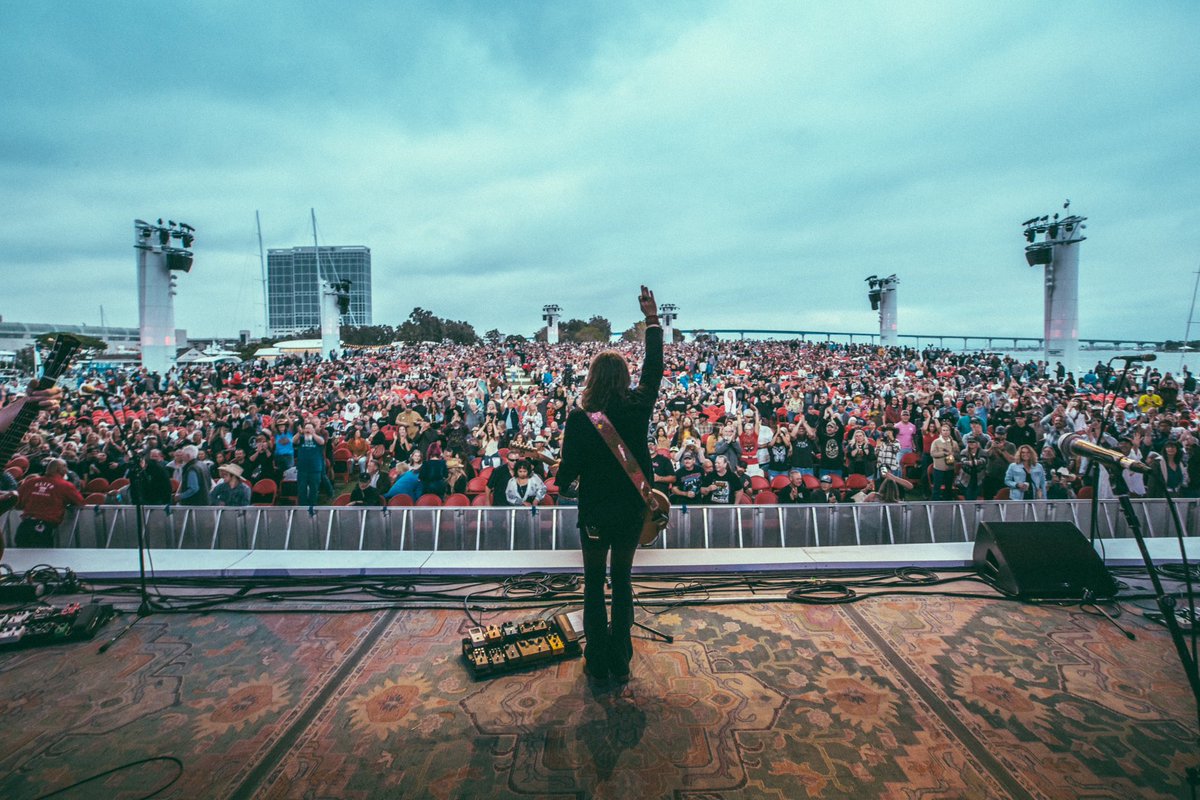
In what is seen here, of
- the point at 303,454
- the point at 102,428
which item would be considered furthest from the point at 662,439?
the point at 102,428

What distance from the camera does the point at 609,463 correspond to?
289cm

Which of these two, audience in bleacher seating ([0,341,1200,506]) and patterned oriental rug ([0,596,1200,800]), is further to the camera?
audience in bleacher seating ([0,341,1200,506])

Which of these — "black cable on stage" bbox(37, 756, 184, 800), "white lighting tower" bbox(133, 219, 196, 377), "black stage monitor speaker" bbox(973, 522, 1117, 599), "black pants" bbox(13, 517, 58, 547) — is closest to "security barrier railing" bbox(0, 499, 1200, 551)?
"black pants" bbox(13, 517, 58, 547)

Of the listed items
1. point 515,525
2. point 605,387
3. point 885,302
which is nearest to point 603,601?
point 605,387

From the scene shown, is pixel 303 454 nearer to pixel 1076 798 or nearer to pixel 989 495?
pixel 1076 798

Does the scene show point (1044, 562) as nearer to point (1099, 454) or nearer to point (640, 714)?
point (1099, 454)

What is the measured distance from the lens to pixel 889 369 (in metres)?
21.7

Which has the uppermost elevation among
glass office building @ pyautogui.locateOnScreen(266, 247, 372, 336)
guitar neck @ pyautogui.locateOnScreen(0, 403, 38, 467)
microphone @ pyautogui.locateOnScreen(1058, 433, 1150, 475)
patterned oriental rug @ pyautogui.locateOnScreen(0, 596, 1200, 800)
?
glass office building @ pyautogui.locateOnScreen(266, 247, 372, 336)

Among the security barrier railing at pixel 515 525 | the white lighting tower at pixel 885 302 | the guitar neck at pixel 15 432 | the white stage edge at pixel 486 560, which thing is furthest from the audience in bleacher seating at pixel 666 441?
the white lighting tower at pixel 885 302

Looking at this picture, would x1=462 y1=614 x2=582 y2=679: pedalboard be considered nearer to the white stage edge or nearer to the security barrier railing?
the white stage edge

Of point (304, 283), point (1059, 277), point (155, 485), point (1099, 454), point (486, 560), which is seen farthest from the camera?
point (304, 283)

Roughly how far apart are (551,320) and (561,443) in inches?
1471

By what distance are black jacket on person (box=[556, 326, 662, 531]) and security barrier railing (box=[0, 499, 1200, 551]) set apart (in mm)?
2677

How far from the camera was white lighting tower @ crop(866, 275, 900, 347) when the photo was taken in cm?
2923
